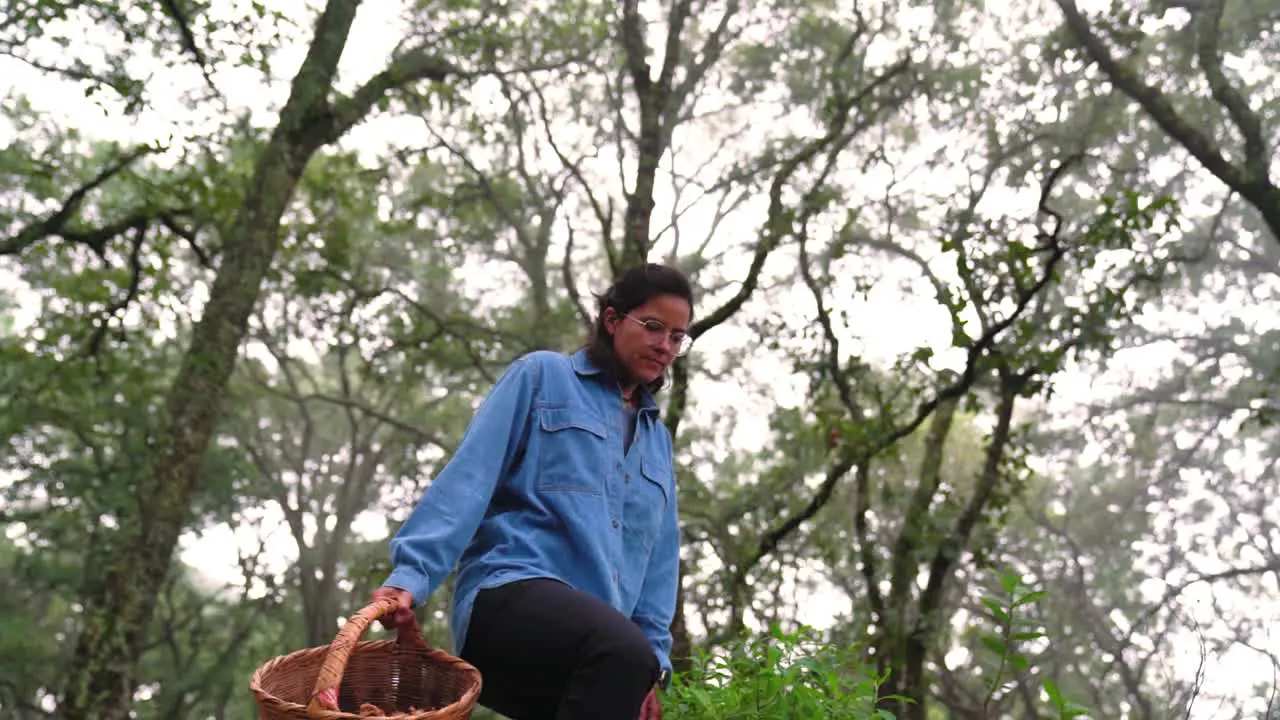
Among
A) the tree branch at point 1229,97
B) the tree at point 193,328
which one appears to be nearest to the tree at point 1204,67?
the tree branch at point 1229,97

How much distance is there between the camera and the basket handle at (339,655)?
5.20ft

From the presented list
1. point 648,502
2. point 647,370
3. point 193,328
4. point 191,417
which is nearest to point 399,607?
point 648,502

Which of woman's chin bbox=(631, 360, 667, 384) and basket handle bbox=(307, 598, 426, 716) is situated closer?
basket handle bbox=(307, 598, 426, 716)

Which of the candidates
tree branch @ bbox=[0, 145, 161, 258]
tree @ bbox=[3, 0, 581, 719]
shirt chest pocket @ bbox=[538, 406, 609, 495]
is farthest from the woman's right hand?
tree branch @ bbox=[0, 145, 161, 258]

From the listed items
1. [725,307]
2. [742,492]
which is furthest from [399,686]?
[742,492]

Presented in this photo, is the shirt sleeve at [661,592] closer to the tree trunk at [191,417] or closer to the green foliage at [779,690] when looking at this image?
the green foliage at [779,690]

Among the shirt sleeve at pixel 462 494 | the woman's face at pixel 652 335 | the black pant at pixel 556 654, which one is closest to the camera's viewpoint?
the black pant at pixel 556 654

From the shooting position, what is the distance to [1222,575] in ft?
31.3

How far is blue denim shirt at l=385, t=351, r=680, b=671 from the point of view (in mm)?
1969

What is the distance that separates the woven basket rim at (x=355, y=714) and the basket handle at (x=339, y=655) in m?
0.03

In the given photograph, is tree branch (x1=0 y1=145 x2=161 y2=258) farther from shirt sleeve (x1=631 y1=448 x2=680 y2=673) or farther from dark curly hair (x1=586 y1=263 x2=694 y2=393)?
shirt sleeve (x1=631 y1=448 x2=680 y2=673)

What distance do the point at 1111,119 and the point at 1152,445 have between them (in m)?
7.91

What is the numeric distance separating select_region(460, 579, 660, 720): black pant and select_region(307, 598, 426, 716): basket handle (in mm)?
218

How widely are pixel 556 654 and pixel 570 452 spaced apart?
0.47 meters
